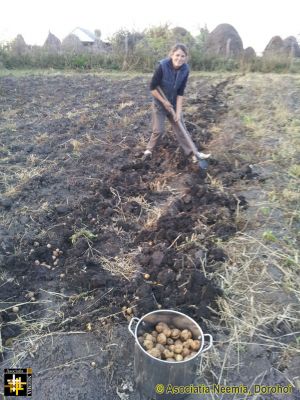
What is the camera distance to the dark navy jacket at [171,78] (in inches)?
187

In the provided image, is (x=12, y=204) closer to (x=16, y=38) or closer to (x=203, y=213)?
(x=203, y=213)

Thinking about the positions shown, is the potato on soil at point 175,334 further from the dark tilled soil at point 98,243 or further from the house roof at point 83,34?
the house roof at point 83,34

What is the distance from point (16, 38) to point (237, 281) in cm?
1701

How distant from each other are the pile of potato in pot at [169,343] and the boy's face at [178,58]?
3344mm

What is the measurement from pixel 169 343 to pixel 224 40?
61.2 ft

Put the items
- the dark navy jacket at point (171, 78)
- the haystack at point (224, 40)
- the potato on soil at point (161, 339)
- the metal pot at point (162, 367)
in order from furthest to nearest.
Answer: the haystack at point (224, 40), the dark navy jacket at point (171, 78), the potato on soil at point (161, 339), the metal pot at point (162, 367)

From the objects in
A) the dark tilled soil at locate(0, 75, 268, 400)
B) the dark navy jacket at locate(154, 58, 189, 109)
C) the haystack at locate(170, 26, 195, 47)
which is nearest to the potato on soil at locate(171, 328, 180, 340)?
the dark tilled soil at locate(0, 75, 268, 400)

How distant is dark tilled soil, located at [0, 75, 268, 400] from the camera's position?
2.58 meters

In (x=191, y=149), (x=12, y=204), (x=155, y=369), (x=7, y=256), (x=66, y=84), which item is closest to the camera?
(x=155, y=369)

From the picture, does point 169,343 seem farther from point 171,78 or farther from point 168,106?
point 171,78

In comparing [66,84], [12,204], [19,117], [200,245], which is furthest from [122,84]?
[200,245]

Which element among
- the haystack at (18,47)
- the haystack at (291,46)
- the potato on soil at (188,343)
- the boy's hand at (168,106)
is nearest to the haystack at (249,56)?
the haystack at (291,46)

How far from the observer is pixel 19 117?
7727 millimetres

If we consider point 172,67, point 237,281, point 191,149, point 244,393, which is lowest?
point 244,393
